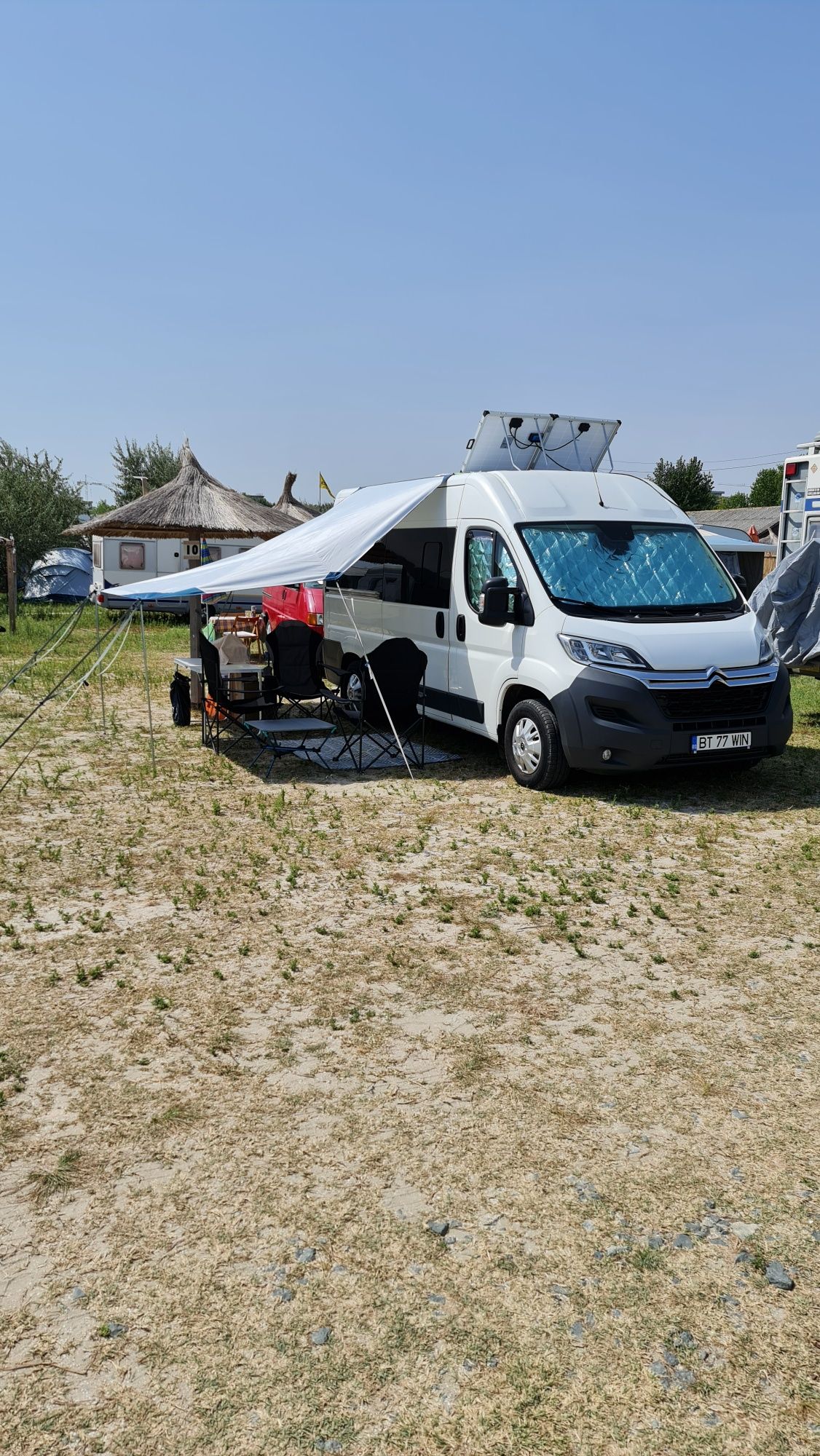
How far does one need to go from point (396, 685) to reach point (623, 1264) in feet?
22.8

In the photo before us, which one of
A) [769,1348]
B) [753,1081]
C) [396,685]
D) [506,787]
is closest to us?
[769,1348]

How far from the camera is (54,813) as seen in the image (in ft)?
25.7

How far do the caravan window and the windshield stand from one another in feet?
71.6

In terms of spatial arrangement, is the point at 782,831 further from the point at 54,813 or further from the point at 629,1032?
the point at 54,813

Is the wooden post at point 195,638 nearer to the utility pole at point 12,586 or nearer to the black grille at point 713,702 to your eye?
the black grille at point 713,702

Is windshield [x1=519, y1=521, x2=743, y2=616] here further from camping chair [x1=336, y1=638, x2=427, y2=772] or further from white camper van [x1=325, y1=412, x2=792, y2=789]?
camping chair [x1=336, y1=638, x2=427, y2=772]

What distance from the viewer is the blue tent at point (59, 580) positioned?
1371 inches

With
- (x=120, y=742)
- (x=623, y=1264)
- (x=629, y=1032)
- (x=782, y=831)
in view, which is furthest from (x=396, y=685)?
(x=623, y=1264)

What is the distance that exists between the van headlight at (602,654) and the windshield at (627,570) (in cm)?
35

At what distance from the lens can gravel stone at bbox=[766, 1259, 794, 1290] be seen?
2.87 meters

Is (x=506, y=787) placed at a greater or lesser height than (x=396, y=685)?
lesser

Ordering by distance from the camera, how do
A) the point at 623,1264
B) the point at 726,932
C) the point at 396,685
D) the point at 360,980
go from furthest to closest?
1. the point at 396,685
2. the point at 726,932
3. the point at 360,980
4. the point at 623,1264

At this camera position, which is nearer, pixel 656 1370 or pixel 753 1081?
pixel 656 1370

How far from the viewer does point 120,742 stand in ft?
34.8
